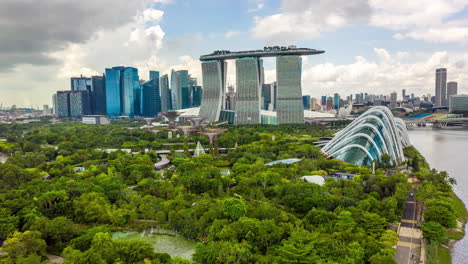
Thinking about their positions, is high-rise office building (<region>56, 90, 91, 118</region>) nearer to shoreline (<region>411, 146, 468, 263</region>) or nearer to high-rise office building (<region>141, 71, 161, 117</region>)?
high-rise office building (<region>141, 71, 161, 117</region>)

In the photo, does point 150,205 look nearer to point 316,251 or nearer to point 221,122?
point 316,251

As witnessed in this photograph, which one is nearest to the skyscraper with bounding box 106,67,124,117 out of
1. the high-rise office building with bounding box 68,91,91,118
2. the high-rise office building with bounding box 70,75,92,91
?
the high-rise office building with bounding box 68,91,91,118

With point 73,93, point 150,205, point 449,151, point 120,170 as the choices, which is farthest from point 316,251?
point 73,93

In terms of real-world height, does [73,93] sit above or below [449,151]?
above

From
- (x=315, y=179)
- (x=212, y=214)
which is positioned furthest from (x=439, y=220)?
(x=212, y=214)

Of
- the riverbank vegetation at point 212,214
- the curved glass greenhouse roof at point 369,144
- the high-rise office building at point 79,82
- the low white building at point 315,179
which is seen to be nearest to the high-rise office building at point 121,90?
the high-rise office building at point 79,82

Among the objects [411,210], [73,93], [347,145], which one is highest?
[73,93]

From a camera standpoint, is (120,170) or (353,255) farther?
(120,170)
